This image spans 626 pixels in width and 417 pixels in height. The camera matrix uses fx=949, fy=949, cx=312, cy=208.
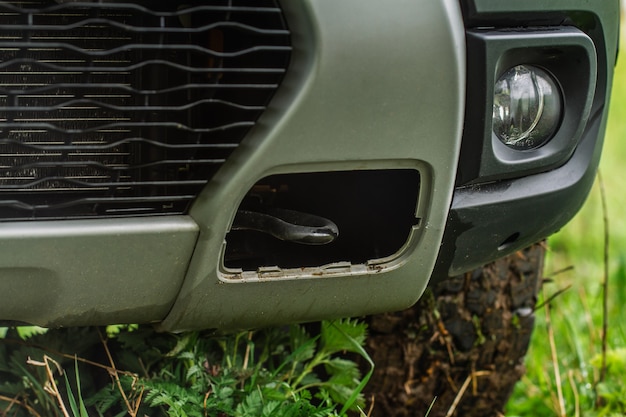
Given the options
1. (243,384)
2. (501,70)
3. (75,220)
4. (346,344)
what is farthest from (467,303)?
(75,220)

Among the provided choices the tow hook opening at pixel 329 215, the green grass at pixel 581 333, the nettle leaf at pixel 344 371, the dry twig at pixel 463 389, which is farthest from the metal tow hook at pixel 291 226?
the green grass at pixel 581 333

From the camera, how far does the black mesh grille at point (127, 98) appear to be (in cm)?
141

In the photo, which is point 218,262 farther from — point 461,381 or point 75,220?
point 461,381

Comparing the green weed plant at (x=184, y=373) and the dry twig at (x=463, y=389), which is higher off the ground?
the green weed plant at (x=184, y=373)

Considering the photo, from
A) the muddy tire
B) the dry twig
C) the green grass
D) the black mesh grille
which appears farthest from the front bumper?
the green grass

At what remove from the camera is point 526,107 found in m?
1.68

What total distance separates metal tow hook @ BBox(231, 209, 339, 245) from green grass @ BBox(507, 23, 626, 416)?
0.94 metres

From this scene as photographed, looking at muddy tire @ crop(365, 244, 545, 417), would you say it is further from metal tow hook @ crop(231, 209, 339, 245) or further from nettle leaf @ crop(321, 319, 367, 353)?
metal tow hook @ crop(231, 209, 339, 245)

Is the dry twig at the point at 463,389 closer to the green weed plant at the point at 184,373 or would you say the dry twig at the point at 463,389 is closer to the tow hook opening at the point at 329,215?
the green weed plant at the point at 184,373

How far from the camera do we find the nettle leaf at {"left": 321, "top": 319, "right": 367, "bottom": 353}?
1950mm

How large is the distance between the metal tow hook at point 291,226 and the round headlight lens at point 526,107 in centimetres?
35

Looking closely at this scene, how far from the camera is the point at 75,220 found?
1454 millimetres

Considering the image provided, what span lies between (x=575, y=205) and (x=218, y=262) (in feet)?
2.51

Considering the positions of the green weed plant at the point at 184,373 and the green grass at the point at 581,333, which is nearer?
the green weed plant at the point at 184,373
